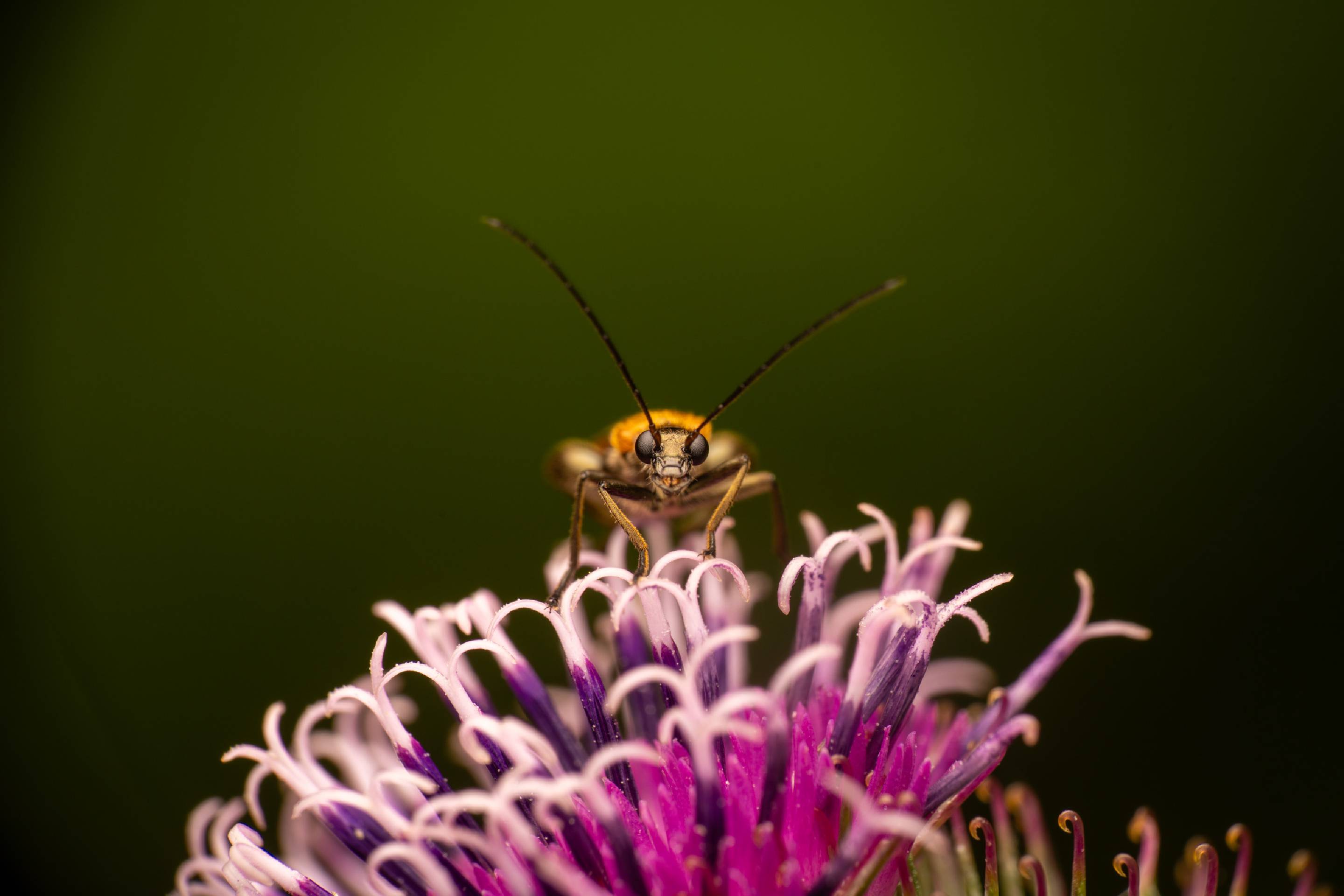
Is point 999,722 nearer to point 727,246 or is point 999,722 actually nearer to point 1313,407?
point 1313,407

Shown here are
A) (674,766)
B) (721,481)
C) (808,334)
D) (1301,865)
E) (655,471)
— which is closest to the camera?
(674,766)

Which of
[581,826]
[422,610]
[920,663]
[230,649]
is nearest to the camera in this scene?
[581,826]

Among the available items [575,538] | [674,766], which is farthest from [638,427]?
[674,766]

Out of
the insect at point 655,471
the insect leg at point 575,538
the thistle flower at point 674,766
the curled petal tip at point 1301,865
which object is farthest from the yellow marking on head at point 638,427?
the curled petal tip at point 1301,865

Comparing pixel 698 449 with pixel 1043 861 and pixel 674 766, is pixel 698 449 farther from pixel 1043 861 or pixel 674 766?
pixel 1043 861

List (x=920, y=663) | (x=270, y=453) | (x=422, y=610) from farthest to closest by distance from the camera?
(x=270, y=453) → (x=422, y=610) → (x=920, y=663)

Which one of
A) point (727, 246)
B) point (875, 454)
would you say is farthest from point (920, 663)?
point (727, 246)
